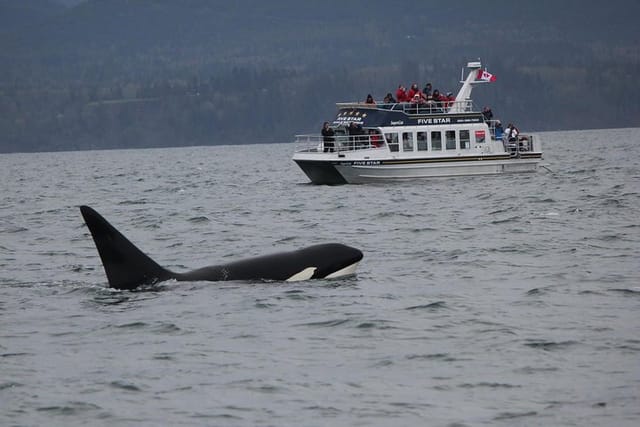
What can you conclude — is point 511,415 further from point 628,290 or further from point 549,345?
point 628,290

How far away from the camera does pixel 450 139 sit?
5547 centimetres

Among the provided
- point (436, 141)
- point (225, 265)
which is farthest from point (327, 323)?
point (436, 141)

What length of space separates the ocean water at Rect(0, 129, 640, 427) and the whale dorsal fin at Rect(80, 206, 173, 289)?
0.76 feet

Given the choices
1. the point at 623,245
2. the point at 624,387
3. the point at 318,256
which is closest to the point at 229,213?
the point at 623,245

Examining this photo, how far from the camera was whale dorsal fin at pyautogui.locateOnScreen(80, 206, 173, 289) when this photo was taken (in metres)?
19.0

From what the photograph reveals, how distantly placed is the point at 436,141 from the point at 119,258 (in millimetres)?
37138

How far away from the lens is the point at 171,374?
14781mm

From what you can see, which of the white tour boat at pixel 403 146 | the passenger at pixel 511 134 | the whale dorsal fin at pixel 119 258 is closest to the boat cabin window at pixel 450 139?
the white tour boat at pixel 403 146

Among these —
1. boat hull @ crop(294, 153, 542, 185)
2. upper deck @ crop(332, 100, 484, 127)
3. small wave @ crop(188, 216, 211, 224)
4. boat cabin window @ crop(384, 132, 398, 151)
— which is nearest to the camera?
small wave @ crop(188, 216, 211, 224)

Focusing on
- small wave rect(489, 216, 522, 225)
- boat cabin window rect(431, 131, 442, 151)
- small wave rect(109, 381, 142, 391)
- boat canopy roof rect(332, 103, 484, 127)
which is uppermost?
boat canopy roof rect(332, 103, 484, 127)

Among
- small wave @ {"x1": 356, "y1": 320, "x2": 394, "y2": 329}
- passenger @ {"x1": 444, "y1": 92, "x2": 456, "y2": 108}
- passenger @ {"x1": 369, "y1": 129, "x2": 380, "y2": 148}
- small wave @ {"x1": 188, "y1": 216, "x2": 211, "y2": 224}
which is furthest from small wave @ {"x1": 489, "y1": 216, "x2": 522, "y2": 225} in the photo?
passenger @ {"x1": 444, "y1": 92, "x2": 456, "y2": 108}

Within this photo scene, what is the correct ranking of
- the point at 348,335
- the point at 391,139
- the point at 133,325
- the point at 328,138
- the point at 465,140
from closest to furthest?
the point at 348,335, the point at 133,325, the point at 391,139, the point at 328,138, the point at 465,140

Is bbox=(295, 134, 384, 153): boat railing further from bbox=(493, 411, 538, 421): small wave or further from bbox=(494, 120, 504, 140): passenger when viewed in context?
bbox=(493, 411, 538, 421): small wave

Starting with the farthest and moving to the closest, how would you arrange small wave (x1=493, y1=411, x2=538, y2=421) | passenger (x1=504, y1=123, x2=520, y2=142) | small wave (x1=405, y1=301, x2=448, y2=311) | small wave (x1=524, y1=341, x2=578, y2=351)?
passenger (x1=504, y1=123, x2=520, y2=142) < small wave (x1=405, y1=301, x2=448, y2=311) < small wave (x1=524, y1=341, x2=578, y2=351) < small wave (x1=493, y1=411, x2=538, y2=421)
